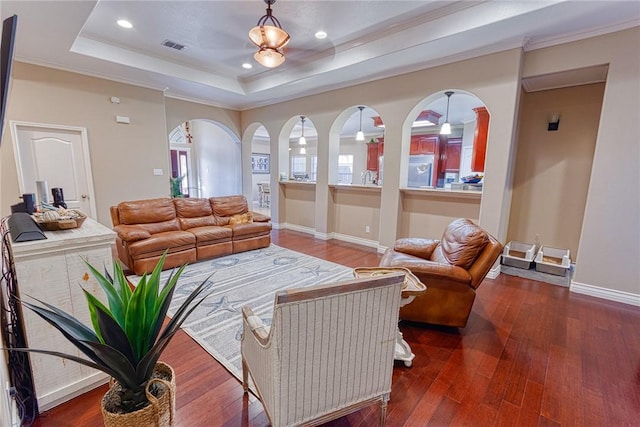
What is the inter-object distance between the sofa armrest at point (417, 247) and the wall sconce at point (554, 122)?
2.67m

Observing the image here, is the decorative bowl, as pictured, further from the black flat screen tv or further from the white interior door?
the white interior door

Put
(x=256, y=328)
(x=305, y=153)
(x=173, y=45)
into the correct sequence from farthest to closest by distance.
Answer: (x=305, y=153)
(x=173, y=45)
(x=256, y=328)

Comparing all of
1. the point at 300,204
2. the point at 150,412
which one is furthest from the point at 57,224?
the point at 300,204

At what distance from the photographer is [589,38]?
297cm

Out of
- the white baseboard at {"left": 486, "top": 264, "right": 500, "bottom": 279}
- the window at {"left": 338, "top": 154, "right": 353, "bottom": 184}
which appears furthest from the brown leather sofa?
the window at {"left": 338, "top": 154, "right": 353, "bottom": 184}

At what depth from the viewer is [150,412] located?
1083mm

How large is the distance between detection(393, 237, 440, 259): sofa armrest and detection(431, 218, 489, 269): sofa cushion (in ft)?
0.68

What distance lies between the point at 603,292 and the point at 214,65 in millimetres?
6262

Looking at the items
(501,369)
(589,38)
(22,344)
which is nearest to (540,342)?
(501,369)

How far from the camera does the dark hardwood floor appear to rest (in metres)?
1.60

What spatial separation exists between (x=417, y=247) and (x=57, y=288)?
9.61ft

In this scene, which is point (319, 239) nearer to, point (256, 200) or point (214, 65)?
point (214, 65)

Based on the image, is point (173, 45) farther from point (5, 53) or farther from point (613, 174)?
point (613, 174)

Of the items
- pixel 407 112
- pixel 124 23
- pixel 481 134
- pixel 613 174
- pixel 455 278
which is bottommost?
pixel 455 278
